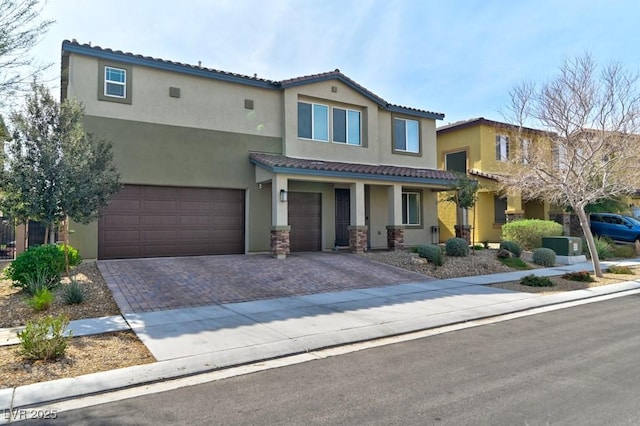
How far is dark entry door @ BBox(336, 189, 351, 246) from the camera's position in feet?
62.2

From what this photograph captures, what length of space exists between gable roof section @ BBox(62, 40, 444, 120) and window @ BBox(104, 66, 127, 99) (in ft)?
1.18

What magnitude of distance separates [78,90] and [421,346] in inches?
514

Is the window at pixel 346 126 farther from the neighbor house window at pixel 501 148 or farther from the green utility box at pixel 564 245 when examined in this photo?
the neighbor house window at pixel 501 148

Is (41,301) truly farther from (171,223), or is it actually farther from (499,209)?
(499,209)

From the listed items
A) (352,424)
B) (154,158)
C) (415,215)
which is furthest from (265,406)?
(415,215)

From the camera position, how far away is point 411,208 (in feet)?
69.5

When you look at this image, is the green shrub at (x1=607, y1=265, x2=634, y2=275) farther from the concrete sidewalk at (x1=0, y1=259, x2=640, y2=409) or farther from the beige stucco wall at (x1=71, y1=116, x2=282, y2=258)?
the beige stucco wall at (x1=71, y1=116, x2=282, y2=258)

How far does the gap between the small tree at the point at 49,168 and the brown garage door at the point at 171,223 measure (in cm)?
332

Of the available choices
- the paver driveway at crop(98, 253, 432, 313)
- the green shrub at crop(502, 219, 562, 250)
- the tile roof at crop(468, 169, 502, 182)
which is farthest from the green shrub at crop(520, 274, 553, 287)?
the tile roof at crop(468, 169, 502, 182)

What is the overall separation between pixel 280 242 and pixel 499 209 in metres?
16.4

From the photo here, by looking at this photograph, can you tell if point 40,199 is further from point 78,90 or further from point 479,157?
point 479,157

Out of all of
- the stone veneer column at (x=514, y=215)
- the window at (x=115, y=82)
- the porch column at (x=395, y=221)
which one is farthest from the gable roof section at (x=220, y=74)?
the stone veneer column at (x=514, y=215)

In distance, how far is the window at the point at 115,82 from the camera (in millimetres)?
14438

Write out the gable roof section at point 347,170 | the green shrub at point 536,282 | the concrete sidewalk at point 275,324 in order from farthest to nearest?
the gable roof section at point 347,170
the green shrub at point 536,282
the concrete sidewalk at point 275,324
